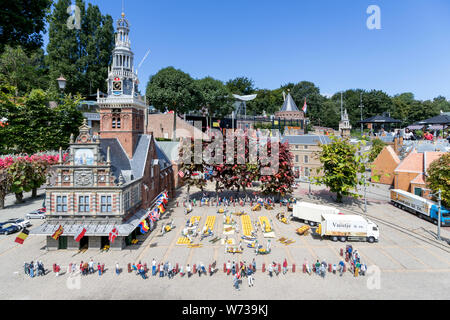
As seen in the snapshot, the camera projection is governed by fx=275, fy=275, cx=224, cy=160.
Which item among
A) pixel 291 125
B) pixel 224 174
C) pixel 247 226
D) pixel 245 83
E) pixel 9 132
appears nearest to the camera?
pixel 247 226

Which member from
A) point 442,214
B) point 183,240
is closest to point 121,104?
point 183,240

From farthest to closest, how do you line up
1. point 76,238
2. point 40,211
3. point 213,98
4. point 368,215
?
point 213,98, point 368,215, point 40,211, point 76,238

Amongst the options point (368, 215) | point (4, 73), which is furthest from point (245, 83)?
point (368, 215)

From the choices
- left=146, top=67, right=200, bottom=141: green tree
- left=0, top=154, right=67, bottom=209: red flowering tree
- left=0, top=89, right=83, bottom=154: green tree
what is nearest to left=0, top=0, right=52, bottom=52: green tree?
left=0, top=89, right=83, bottom=154: green tree

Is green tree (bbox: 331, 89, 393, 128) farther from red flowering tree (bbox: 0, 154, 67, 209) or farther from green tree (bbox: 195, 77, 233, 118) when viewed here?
red flowering tree (bbox: 0, 154, 67, 209)

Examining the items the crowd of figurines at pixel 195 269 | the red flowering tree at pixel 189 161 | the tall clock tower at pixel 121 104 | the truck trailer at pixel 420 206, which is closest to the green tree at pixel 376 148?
the truck trailer at pixel 420 206

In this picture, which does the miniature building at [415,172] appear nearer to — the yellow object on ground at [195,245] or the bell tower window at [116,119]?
the yellow object on ground at [195,245]

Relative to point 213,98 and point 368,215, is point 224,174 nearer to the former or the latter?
point 368,215
